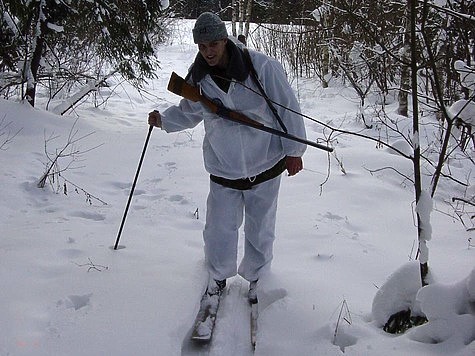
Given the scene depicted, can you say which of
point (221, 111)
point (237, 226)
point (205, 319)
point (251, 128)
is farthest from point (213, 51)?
point (205, 319)

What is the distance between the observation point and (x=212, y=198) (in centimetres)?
272

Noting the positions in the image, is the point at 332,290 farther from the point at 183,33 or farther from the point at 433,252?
the point at 183,33

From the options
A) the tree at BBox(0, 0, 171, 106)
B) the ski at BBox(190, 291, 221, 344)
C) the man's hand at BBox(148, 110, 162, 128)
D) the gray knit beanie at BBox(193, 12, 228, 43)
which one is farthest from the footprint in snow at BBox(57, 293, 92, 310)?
the tree at BBox(0, 0, 171, 106)

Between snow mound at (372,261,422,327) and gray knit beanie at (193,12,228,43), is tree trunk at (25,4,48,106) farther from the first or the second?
snow mound at (372,261,422,327)

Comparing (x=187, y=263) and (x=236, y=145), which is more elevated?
(x=236, y=145)

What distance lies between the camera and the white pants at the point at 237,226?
268 centimetres

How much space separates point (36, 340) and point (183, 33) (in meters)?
23.6

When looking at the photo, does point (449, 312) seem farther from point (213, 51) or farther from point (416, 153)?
point (213, 51)

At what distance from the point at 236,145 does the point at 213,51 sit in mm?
528

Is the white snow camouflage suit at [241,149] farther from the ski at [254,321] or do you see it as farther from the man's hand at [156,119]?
the ski at [254,321]

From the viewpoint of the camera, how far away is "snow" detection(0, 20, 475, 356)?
2176mm

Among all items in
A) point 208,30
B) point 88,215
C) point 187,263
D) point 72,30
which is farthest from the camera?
point 72,30

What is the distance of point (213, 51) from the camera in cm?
232

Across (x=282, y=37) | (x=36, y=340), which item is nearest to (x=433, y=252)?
(x=36, y=340)
